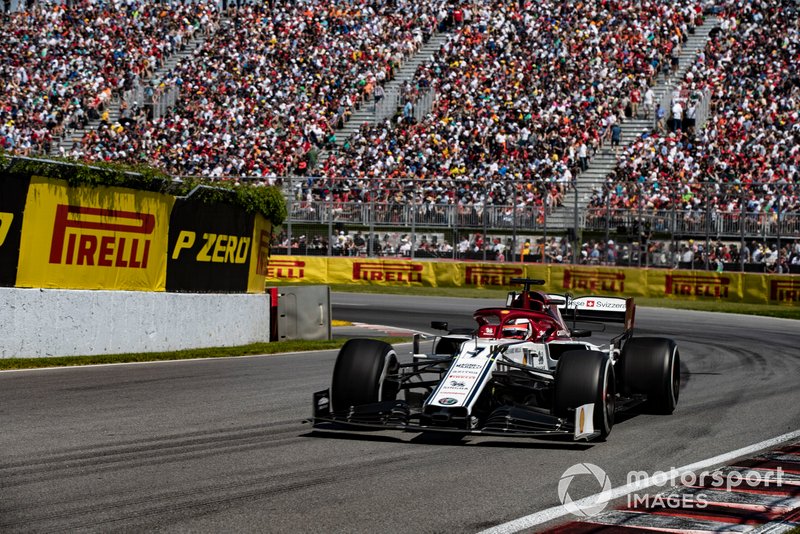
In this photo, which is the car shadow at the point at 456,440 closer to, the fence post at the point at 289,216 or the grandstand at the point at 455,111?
the grandstand at the point at 455,111

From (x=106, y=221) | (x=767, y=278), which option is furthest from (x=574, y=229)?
(x=106, y=221)

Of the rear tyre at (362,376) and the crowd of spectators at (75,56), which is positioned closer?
the rear tyre at (362,376)

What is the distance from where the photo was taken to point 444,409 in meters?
9.16

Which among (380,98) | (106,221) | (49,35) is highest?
(49,35)


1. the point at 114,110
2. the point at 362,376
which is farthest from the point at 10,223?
the point at 114,110

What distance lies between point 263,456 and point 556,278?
25152 millimetres

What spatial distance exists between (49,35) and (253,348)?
39.7 meters

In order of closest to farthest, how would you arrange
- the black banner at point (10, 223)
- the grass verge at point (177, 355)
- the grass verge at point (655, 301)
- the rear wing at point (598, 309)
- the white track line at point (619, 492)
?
the white track line at point (619, 492)
the rear wing at point (598, 309)
the grass verge at point (177, 355)
the black banner at point (10, 223)
the grass verge at point (655, 301)

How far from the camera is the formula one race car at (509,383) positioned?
9.27 meters

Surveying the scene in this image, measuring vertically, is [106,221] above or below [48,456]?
above

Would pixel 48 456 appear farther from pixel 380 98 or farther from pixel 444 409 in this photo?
pixel 380 98

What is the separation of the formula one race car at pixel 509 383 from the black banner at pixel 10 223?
616cm

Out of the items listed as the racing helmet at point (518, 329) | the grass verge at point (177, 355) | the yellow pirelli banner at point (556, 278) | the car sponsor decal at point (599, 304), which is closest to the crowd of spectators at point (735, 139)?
the yellow pirelli banner at point (556, 278)

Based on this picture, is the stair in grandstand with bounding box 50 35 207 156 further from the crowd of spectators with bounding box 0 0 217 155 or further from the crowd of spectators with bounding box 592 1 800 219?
the crowd of spectators with bounding box 592 1 800 219
